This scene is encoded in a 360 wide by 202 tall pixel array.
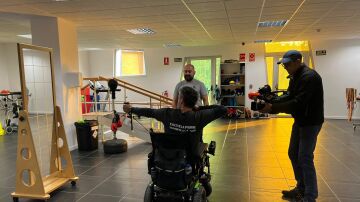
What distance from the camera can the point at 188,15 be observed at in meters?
4.66

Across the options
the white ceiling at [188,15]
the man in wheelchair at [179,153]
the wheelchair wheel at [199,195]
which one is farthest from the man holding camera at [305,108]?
the white ceiling at [188,15]

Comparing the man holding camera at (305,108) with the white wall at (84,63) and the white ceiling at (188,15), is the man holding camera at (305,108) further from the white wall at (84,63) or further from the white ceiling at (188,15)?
the white wall at (84,63)

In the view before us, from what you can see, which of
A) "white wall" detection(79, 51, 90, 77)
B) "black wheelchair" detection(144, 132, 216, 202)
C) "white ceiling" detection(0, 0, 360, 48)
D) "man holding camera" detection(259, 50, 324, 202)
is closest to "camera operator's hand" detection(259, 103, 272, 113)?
"man holding camera" detection(259, 50, 324, 202)

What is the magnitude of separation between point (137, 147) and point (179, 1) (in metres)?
2.99

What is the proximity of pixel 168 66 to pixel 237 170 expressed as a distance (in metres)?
6.80

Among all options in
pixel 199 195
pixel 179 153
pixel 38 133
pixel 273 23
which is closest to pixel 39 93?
pixel 38 133

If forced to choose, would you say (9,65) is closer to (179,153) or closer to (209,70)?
→ (209,70)

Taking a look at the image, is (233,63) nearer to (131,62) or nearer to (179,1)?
(131,62)

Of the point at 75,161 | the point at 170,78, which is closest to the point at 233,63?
the point at 170,78

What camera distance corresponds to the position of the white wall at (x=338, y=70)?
8383 mm

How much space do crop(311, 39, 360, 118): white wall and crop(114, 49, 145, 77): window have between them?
21.1 ft

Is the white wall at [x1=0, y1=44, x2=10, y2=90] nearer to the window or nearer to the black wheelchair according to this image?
the window

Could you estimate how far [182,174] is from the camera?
1976 mm

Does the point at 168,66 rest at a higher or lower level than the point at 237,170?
higher
